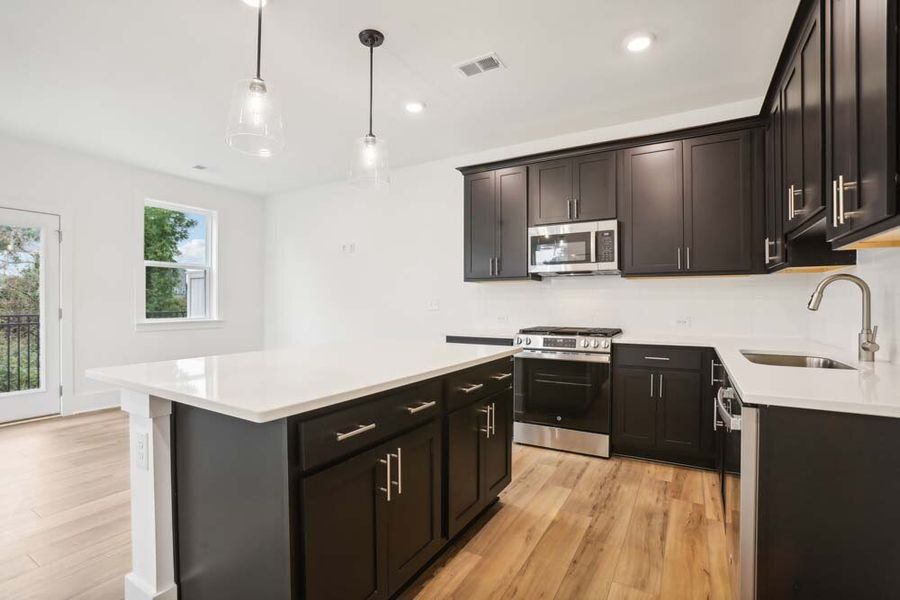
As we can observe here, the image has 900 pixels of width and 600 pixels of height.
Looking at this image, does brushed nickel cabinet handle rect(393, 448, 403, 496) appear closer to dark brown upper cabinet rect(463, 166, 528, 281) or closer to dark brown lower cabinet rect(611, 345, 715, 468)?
dark brown lower cabinet rect(611, 345, 715, 468)

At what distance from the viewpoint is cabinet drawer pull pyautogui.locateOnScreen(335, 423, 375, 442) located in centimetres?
137

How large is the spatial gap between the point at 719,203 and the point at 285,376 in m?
3.15

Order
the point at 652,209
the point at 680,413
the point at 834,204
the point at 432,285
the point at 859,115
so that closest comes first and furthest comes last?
the point at 859,115
the point at 834,204
the point at 680,413
the point at 652,209
the point at 432,285

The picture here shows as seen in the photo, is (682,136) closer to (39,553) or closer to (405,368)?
(405,368)

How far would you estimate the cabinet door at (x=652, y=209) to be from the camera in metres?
3.30

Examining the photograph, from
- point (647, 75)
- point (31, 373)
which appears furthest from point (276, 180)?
point (647, 75)

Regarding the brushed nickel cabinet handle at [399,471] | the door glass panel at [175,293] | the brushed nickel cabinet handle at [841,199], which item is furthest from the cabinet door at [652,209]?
the door glass panel at [175,293]

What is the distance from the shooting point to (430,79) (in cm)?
302

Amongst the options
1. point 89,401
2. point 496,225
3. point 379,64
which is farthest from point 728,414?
point 89,401

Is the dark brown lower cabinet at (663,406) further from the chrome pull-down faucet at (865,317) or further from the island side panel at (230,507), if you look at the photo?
the island side panel at (230,507)

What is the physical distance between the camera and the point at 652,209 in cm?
339

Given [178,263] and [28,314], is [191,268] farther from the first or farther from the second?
[28,314]

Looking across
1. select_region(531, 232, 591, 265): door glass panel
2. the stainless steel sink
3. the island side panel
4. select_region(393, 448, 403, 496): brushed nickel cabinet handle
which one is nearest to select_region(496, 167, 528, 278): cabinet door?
select_region(531, 232, 591, 265): door glass panel

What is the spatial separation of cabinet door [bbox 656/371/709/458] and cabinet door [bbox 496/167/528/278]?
1467 mm
